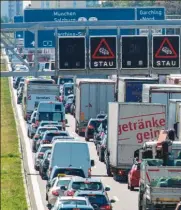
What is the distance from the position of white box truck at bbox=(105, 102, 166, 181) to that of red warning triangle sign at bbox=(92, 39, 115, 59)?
2114mm

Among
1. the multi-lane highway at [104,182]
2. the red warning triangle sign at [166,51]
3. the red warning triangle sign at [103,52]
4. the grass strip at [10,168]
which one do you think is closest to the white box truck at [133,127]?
the multi-lane highway at [104,182]

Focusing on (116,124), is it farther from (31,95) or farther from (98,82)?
(31,95)

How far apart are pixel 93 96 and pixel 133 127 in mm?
17673

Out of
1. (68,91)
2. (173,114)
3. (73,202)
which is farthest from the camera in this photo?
(68,91)

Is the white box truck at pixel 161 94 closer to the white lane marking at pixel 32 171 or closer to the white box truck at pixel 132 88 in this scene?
the white lane marking at pixel 32 171

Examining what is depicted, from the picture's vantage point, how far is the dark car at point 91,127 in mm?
58062

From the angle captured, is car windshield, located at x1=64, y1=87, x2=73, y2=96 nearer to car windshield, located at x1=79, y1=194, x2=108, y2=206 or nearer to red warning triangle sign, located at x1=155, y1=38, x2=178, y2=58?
red warning triangle sign, located at x1=155, y1=38, x2=178, y2=58

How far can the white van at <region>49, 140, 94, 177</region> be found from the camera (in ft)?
137

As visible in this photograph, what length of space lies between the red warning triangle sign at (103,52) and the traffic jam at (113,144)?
175cm

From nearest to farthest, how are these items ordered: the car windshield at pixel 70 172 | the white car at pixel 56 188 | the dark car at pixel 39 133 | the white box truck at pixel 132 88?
the white car at pixel 56 188
the car windshield at pixel 70 172
the dark car at pixel 39 133
the white box truck at pixel 132 88

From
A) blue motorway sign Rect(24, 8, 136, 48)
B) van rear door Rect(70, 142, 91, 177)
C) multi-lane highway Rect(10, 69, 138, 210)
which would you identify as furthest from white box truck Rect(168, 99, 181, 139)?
blue motorway sign Rect(24, 8, 136, 48)

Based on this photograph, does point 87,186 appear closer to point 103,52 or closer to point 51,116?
point 103,52

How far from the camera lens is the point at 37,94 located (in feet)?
232

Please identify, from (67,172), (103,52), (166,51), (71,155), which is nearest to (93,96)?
(166,51)
